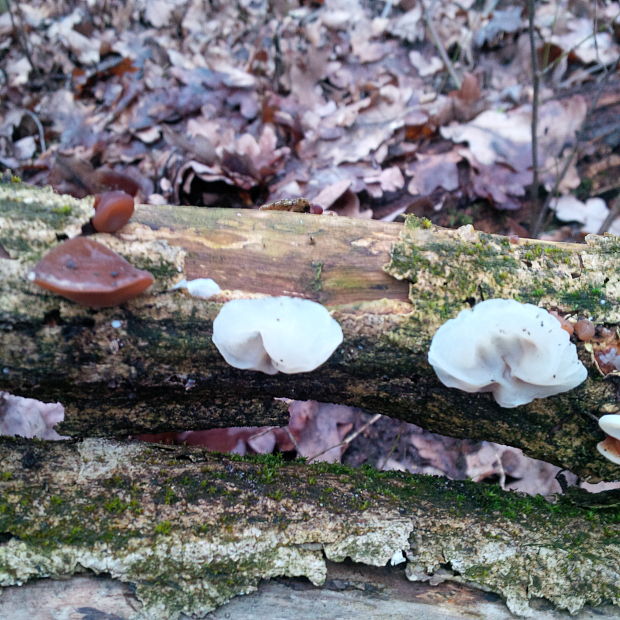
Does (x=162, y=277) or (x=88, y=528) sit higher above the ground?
(x=162, y=277)

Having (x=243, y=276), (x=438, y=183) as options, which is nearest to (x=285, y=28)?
(x=438, y=183)

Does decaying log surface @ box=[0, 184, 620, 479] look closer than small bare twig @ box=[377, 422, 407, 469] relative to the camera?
Yes

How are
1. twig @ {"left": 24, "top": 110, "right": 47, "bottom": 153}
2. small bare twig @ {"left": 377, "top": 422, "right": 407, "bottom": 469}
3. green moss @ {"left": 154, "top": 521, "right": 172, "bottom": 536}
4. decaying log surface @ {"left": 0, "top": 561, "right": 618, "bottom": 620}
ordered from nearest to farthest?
decaying log surface @ {"left": 0, "top": 561, "right": 618, "bottom": 620} → green moss @ {"left": 154, "top": 521, "right": 172, "bottom": 536} → small bare twig @ {"left": 377, "top": 422, "right": 407, "bottom": 469} → twig @ {"left": 24, "top": 110, "right": 47, "bottom": 153}

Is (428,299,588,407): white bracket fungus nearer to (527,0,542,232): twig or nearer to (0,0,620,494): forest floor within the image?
(0,0,620,494): forest floor

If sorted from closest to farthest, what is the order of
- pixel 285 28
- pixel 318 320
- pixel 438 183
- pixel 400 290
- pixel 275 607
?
1. pixel 275 607
2. pixel 318 320
3. pixel 400 290
4. pixel 438 183
5. pixel 285 28

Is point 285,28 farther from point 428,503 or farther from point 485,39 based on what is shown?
point 428,503

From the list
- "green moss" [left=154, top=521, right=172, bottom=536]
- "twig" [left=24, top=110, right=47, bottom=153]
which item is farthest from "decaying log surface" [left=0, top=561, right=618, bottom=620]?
"twig" [left=24, top=110, right=47, bottom=153]

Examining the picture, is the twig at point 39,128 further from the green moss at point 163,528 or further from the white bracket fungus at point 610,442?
the white bracket fungus at point 610,442

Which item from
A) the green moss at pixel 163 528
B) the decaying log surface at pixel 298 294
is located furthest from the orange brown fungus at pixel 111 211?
the green moss at pixel 163 528
